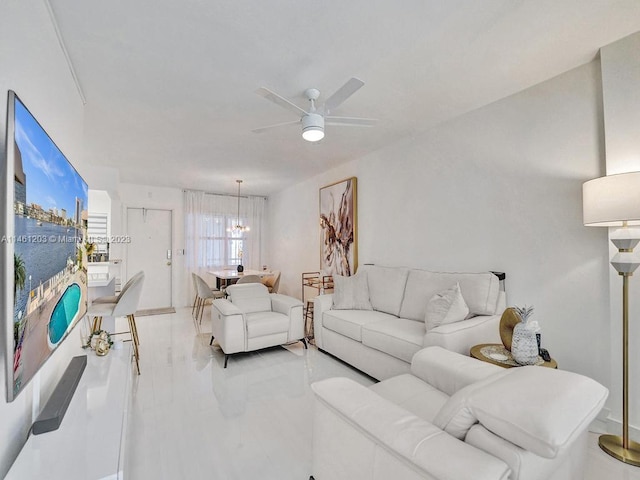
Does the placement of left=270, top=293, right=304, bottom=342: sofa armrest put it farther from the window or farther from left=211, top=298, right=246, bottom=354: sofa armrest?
the window

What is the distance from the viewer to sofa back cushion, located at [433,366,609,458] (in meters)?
0.80

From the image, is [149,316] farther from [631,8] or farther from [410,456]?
[631,8]

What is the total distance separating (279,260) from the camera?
Answer: 6613 millimetres

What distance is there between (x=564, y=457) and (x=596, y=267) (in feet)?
5.25

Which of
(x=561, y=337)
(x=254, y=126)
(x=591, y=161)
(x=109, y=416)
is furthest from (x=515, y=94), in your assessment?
(x=109, y=416)

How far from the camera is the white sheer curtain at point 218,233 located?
6.29 metres

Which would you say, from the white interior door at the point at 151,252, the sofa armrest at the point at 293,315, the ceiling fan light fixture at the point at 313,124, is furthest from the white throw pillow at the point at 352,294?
the white interior door at the point at 151,252

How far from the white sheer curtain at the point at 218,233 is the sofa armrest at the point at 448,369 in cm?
555

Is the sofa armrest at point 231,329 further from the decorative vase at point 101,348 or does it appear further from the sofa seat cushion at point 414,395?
the sofa seat cushion at point 414,395

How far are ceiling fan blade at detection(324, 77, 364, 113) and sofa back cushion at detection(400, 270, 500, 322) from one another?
1882 mm

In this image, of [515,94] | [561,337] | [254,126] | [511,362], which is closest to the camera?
[511,362]

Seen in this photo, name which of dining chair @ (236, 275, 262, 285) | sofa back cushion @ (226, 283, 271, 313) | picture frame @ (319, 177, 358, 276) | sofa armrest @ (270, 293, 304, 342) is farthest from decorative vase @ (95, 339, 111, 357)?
picture frame @ (319, 177, 358, 276)

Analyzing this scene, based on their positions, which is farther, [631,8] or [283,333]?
[283,333]

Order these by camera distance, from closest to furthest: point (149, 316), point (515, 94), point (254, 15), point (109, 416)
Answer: point (109, 416), point (254, 15), point (515, 94), point (149, 316)
